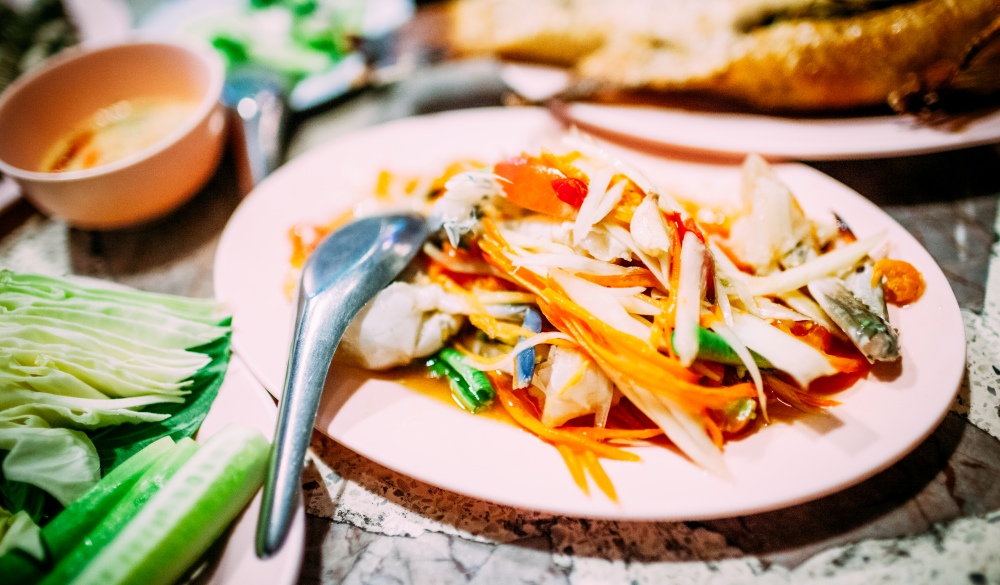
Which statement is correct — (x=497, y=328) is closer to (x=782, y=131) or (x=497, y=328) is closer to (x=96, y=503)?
(x=96, y=503)

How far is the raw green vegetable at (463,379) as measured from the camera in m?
1.48

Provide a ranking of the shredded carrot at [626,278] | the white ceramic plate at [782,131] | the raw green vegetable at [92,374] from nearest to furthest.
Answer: the raw green vegetable at [92,374] < the shredded carrot at [626,278] < the white ceramic plate at [782,131]

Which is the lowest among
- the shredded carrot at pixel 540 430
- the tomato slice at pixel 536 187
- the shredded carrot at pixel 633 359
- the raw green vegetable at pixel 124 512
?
the raw green vegetable at pixel 124 512

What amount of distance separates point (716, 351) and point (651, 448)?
284 mm

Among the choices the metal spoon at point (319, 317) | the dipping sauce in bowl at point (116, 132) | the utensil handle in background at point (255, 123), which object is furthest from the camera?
the utensil handle in background at point (255, 123)

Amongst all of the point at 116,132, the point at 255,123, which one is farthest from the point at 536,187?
the point at 116,132

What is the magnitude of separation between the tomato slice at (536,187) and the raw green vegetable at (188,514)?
3.11 feet

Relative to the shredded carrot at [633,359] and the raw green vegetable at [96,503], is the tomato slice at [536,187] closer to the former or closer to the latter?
the shredded carrot at [633,359]

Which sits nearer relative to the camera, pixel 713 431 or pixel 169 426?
pixel 713 431

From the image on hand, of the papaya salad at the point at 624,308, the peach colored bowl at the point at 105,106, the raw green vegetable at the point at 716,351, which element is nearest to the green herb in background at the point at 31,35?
the peach colored bowl at the point at 105,106

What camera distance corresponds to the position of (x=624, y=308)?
55.6 inches

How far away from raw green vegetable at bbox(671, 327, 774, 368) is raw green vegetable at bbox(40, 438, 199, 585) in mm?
1207

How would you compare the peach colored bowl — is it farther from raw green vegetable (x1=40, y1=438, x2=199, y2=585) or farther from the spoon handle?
raw green vegetable (x1=40, y1=438, x2=199, y2=585)

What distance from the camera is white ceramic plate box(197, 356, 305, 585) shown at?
1.07 m
